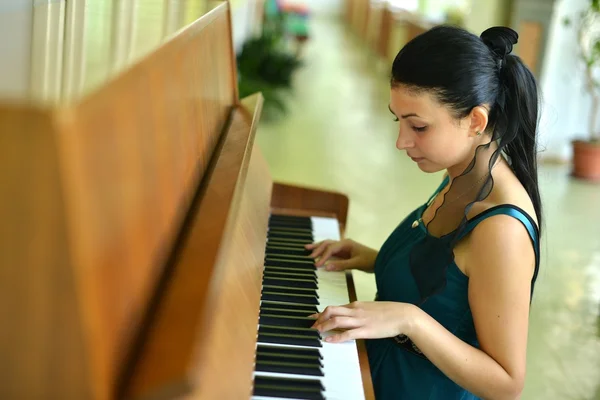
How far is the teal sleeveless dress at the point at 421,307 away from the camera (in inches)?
58.1

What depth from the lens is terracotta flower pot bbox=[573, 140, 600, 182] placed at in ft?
19.8

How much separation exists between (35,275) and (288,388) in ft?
2.14

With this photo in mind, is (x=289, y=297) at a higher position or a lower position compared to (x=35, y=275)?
lower

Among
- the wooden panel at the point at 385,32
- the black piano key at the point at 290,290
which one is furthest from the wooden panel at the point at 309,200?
the wooden panel at the point at 385,32

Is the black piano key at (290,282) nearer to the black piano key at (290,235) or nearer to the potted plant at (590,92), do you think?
the black piano key at (290,235)

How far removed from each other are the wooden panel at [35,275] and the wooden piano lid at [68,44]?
4cm

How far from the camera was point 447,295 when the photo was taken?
150 centimetres

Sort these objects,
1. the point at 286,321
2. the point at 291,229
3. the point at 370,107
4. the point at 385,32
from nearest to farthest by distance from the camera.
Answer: the point at 286,321
the point at 291,229
the point at 370,107
the point at 385,32

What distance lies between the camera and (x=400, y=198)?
5.21 meters

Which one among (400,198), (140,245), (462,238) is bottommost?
A: (400,198)

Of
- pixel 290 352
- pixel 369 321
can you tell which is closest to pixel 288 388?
pixel 290 352

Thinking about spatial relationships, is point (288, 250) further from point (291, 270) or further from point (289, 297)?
point (289, 297)

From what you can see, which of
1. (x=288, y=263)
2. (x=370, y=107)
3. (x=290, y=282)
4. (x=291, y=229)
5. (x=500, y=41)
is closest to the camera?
(x=500, y=41)

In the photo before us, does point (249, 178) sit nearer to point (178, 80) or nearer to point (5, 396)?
point (178, 80)
